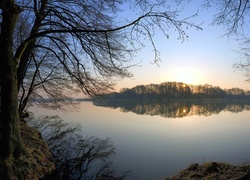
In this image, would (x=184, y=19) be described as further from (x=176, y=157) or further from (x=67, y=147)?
(x=67, y=147)

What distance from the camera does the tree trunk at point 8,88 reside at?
5547 mm

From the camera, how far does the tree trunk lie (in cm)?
555

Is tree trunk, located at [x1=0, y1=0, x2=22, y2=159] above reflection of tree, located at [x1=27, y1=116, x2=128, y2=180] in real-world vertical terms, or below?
above

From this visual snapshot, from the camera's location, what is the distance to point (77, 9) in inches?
256

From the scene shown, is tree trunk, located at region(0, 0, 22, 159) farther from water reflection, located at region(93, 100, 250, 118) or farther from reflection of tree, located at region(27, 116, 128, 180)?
water reflection, located at region(93, 100, 250, 118)

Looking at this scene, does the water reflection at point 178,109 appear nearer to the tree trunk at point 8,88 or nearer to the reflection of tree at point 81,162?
the reflection of tree at point 81,162

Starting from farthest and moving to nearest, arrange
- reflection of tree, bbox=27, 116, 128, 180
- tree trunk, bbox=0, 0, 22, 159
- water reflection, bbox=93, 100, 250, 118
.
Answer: water reflection, bbox=93, 100, 250, 118
reflection of tree, bbox=27, 116, 128, 180
tree trunk, bbox=0, 0, 22, 159

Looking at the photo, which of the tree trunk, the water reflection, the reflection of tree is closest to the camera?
the tree trunk

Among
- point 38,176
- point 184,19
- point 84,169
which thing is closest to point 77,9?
point 184,19

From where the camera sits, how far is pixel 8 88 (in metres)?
5.57

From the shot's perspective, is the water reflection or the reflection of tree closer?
the reflection of tree

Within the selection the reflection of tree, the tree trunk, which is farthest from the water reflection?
the tree trunk

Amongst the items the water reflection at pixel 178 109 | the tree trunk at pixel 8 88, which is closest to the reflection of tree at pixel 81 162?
the tree trunk at pixel 8 88

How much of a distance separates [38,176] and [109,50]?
160 inches
